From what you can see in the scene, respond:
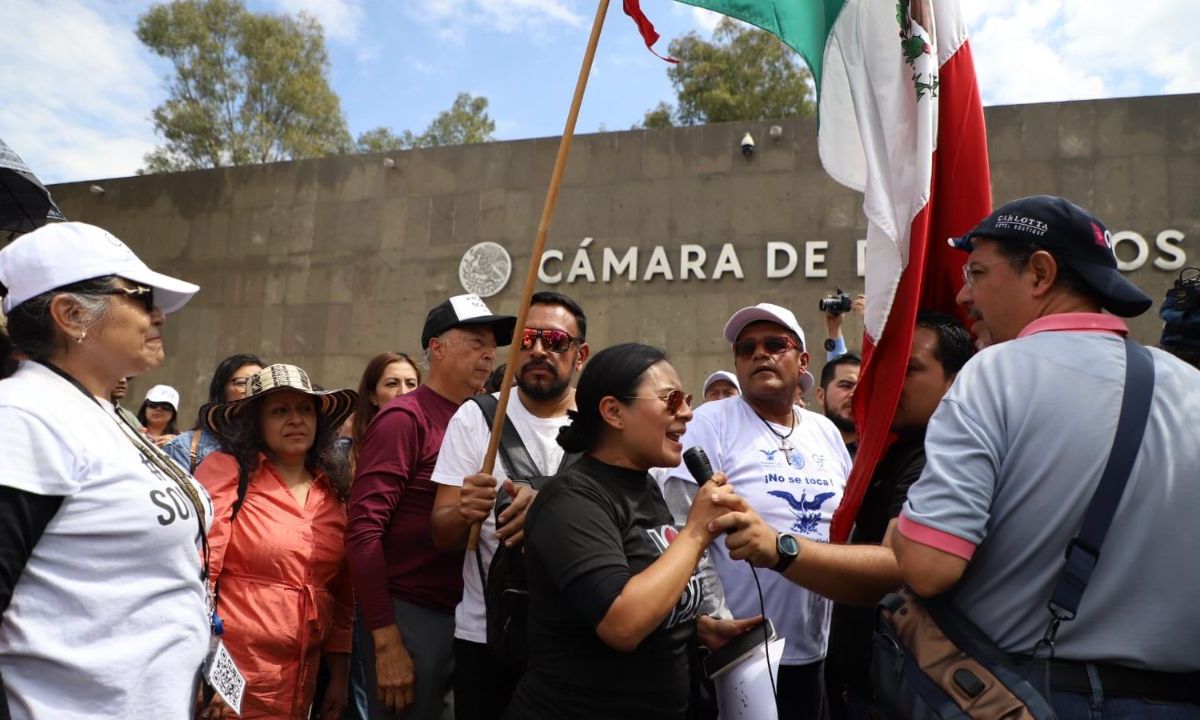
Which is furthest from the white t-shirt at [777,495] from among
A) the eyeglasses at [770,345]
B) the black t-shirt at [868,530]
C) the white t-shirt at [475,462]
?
the white t-shirt at [475,462]

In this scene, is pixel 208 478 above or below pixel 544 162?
below

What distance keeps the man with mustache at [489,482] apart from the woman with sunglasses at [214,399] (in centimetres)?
113

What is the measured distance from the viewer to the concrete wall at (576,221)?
823cm

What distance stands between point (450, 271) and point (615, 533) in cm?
813

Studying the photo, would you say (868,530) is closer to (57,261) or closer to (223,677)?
(223,677)

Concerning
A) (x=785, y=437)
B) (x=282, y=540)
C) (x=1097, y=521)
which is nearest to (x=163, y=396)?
(x=282, y=540)

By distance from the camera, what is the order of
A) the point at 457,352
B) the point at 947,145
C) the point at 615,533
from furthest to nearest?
1. the point at 457,352
2. the point at 947,145
3. the point at 615,533

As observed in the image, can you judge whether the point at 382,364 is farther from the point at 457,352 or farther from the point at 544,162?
the point at 544,162

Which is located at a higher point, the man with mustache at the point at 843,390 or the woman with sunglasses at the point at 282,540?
the man with mustache at the point at 843,390

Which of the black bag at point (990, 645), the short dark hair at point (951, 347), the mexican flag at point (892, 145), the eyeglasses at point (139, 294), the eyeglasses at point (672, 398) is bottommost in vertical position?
the black bag at point (990, 645)

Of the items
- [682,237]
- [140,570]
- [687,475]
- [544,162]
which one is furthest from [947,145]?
[544,162]

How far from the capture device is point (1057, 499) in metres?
1.73

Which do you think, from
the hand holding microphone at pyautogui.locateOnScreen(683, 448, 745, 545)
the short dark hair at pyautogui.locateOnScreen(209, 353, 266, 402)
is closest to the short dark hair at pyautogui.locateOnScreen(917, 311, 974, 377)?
the hand holding microphone at pyautogui.locateOnScreen(683, 448, 745, 545)

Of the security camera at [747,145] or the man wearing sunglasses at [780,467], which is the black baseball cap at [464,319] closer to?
the man wearing sunglasses at [780,467]
